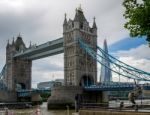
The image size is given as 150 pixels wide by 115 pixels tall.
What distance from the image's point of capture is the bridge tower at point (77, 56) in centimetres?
8168

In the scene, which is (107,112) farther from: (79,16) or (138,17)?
(79,16)

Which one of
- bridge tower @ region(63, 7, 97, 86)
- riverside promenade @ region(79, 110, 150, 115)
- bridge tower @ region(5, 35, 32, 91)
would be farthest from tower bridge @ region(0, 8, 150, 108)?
riverside promenade @ region(79, 110, 150, 115)

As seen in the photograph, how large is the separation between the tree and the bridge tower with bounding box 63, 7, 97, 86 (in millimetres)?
65632

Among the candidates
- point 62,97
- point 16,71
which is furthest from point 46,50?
point 62,97

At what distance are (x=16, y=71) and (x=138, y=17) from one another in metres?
99.3

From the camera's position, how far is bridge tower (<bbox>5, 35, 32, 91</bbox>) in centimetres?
10975

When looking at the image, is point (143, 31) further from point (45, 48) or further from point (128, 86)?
point (45, 48)

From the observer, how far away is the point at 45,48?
8819cm

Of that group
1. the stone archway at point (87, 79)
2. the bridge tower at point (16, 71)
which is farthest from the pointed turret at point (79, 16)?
the bridge tower at point (16, 71)

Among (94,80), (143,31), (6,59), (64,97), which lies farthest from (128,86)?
(6,59)

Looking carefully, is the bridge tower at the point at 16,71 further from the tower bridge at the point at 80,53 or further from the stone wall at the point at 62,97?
the stone wall at the point at 62,97

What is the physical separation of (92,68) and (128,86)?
75.8 ft

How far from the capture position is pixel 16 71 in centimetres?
11100

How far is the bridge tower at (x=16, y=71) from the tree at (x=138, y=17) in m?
96.2
